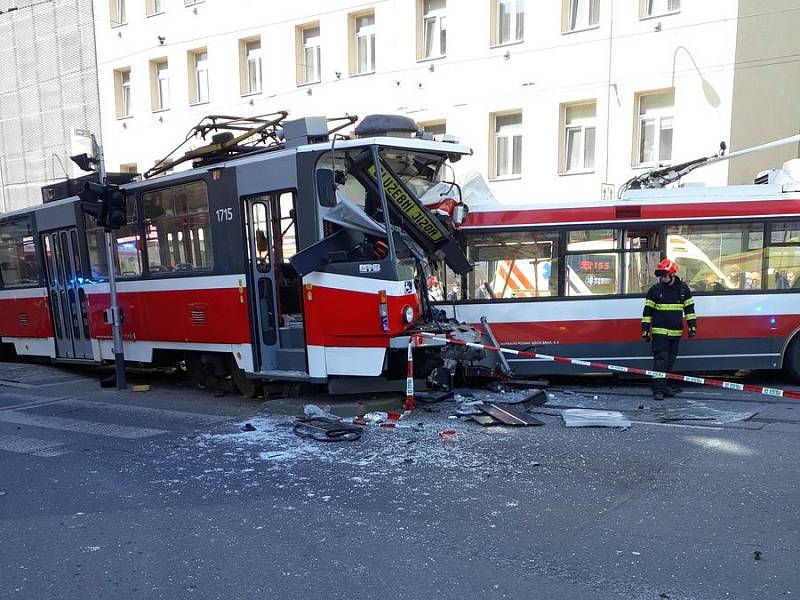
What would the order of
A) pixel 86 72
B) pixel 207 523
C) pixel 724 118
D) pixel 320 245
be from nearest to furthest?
pixel 207 523
pixel 320 245
pixel 724 118
pixel 86 72

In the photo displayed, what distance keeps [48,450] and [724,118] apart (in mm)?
14549

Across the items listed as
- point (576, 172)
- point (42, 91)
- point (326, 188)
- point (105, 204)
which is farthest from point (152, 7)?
point (326, 188)

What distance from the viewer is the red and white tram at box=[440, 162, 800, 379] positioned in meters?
8.71

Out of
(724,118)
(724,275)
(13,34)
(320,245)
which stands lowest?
(724,275)

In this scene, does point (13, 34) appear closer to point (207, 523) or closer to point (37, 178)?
point (37, 178)

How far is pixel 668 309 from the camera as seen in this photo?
8023mm

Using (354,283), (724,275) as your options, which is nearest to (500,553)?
(354,283)

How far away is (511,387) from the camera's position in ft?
28.3

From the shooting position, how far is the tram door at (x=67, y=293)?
1054 cm

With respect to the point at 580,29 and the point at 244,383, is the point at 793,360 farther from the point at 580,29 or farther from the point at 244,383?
the point at 580,29

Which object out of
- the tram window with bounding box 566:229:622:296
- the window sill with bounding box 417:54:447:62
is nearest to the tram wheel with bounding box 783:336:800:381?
the tram window with bounding box 566:229:622:296

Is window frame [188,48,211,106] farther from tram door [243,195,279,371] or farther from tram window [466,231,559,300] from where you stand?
tram window [466,231,559,300]

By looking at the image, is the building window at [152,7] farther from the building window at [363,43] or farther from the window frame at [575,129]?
the window frame at [575,129]

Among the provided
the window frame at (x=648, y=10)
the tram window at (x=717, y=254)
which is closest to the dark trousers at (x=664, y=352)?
the tram window at (x=717, y=254)
